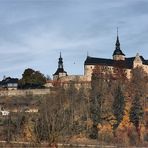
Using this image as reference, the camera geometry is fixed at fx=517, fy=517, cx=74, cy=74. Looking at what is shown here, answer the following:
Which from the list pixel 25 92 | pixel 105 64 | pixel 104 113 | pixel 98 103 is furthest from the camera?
pixel 105 64

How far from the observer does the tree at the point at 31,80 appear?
89000mm

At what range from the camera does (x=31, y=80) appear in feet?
293

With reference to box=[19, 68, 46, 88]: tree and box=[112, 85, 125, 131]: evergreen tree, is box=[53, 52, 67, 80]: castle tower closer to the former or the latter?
box=[19, 68, 46, 88]: tree

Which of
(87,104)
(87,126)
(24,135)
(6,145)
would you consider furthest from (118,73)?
(6,145)

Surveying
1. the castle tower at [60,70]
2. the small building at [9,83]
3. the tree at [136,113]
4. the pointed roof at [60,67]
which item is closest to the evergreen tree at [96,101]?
the tree at [136,113]

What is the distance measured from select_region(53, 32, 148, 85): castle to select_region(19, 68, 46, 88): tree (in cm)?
584

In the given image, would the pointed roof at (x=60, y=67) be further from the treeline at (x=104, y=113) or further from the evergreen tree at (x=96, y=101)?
the treeline at (x=104, y=113)

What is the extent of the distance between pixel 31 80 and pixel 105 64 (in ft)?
75.9

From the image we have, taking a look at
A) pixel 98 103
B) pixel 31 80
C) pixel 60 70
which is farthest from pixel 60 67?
pixel 98 103

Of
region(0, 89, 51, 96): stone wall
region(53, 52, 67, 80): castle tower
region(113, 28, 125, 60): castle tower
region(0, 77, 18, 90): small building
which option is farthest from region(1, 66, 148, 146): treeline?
region(113, 28, 125, 60): castle tower

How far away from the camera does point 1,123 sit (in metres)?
62.6

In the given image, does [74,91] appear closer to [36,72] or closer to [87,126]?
[36,72]

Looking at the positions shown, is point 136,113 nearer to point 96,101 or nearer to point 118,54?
point 96,101

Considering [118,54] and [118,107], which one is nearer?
[118,107]
